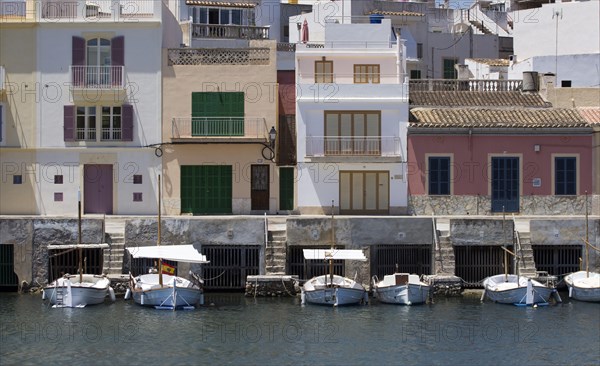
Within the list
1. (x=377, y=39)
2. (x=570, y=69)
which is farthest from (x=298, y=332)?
(x=570, y=69)

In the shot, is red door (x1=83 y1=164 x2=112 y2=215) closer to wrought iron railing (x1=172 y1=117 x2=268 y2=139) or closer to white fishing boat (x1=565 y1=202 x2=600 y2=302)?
wrought iron railing (x1=172 y1=117 x2=268 y2=139)

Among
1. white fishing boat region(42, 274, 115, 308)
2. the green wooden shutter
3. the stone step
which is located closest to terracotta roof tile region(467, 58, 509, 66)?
the green wooden shutter

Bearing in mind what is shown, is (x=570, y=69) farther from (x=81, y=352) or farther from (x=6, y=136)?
(x=81, y=352)

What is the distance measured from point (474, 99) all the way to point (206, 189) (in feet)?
43.6

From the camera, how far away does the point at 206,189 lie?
5641 centimetres

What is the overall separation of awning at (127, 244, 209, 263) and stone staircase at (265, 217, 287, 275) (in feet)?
9.58

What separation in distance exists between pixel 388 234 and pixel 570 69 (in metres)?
21.8

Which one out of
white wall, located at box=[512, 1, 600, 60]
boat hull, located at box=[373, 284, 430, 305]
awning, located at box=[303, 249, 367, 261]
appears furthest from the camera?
white wall, located at box=[512, 1, 600, 60]

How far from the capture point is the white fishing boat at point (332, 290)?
153ft

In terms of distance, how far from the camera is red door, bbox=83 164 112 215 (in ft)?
185

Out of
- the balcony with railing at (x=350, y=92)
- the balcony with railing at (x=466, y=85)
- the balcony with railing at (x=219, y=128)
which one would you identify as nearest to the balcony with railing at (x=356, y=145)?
the balcony with railing at (x=350, y=92)

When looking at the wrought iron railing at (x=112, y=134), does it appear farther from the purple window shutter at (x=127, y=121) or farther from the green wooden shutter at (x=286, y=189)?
the green wooden shutter at (x=286, y=189)

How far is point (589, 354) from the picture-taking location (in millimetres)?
38156

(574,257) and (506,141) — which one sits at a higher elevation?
(506,141)
